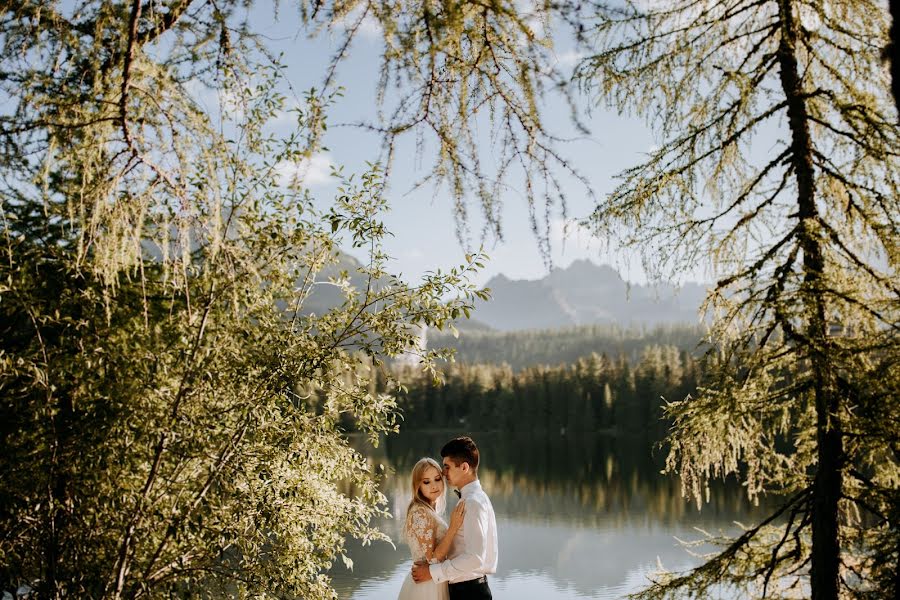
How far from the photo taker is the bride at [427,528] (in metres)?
3.89

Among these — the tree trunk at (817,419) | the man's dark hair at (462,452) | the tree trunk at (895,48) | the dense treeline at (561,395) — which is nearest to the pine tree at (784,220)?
the tree trunk at (817,419)

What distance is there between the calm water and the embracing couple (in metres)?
1.53

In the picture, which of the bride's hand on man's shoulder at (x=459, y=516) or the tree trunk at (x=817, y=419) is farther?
the tree trunk at (x=817, y=419)

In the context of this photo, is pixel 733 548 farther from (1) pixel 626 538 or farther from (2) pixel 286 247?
(1) pixel 626 538

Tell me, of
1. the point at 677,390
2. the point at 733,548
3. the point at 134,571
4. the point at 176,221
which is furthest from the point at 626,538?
the point at 677,390

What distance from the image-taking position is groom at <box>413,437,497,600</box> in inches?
149

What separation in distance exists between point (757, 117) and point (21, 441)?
208 inches

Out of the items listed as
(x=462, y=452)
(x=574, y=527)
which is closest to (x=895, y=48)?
(x=462, y=452)

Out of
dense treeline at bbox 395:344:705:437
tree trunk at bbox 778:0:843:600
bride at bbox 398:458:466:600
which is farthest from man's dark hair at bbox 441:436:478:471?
dense treeline at bbox 395:344:705:437

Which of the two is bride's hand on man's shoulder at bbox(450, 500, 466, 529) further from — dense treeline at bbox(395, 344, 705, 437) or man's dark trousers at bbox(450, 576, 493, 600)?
dense treeline at bbox(395, 344, 705, 437)

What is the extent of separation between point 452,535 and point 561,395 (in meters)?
74.7

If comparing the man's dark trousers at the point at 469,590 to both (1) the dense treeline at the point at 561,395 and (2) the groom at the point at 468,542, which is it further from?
(1) the dense treeline at the point at 561,395

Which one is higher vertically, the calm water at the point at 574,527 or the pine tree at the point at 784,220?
the pine tree at the point at 784,220

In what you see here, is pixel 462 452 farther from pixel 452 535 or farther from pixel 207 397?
pixel 207 397
